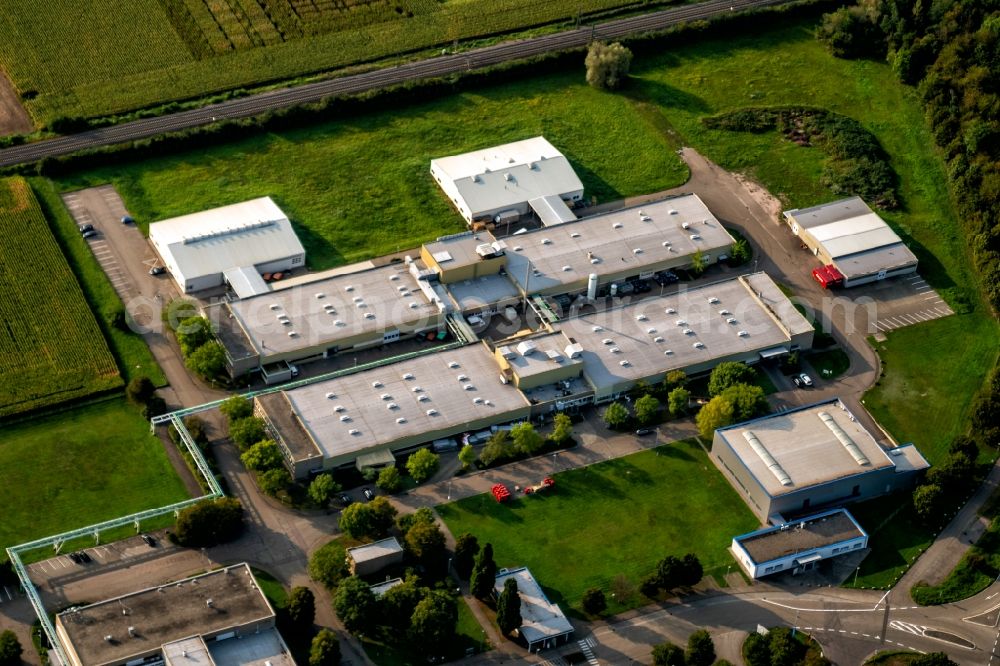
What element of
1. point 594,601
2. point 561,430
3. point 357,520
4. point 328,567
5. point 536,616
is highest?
point 561,430

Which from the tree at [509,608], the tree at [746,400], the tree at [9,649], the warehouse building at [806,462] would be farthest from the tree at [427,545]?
the tree at [9,649]

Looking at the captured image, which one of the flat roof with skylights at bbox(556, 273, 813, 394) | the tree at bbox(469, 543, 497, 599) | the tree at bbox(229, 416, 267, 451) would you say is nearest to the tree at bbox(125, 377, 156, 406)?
the tree at bbox(229, 416, 267, 451)

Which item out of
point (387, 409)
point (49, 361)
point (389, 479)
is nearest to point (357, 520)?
point (389, 479)

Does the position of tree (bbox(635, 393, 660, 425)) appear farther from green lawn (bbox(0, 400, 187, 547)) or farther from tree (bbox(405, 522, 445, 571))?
green lawn (bbox(0, 400, 187, 547))

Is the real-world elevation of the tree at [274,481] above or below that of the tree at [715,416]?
above

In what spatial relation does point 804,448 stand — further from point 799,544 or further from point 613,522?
point 613,522

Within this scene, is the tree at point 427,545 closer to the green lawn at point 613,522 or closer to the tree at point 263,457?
the green lawn at point 613,522
